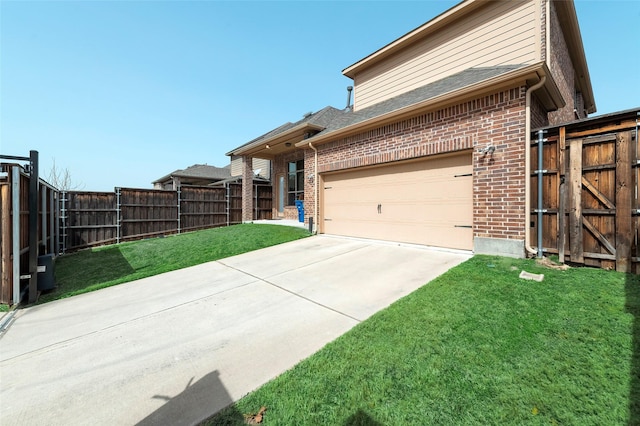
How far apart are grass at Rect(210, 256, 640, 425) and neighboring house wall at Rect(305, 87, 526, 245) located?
188cm

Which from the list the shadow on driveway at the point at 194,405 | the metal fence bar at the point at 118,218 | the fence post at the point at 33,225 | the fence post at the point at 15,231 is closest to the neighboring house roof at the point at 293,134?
the metal fence bar at the point at 118,218

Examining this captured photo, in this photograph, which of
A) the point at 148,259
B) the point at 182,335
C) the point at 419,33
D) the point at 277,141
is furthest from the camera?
the point at 277,141

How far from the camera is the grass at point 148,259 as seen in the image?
5.72m

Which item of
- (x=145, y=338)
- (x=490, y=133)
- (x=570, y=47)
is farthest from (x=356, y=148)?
(x=570, y=47)

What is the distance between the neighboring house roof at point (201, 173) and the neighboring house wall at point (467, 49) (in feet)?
61.9

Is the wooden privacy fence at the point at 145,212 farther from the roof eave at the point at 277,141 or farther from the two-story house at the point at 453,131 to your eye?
the two-story house at the point at 453,131

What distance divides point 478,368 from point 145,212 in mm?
13787

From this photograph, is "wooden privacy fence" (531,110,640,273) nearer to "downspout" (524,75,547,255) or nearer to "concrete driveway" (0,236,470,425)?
"downspout" (524,75,547,255)

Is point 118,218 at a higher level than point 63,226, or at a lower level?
higher

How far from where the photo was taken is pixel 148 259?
24.5ft

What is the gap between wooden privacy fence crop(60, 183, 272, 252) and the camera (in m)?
10.6

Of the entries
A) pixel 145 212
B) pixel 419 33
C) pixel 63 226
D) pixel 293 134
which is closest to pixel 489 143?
pixel 419 33

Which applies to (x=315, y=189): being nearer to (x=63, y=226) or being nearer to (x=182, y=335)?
(x=182, y=335)

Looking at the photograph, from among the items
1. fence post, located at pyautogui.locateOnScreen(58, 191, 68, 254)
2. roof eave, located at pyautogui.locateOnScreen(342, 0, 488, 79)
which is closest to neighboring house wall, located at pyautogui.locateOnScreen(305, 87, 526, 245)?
roof eave, located at pyautogui.locateOnScreen(342, 0, 488, 79)
